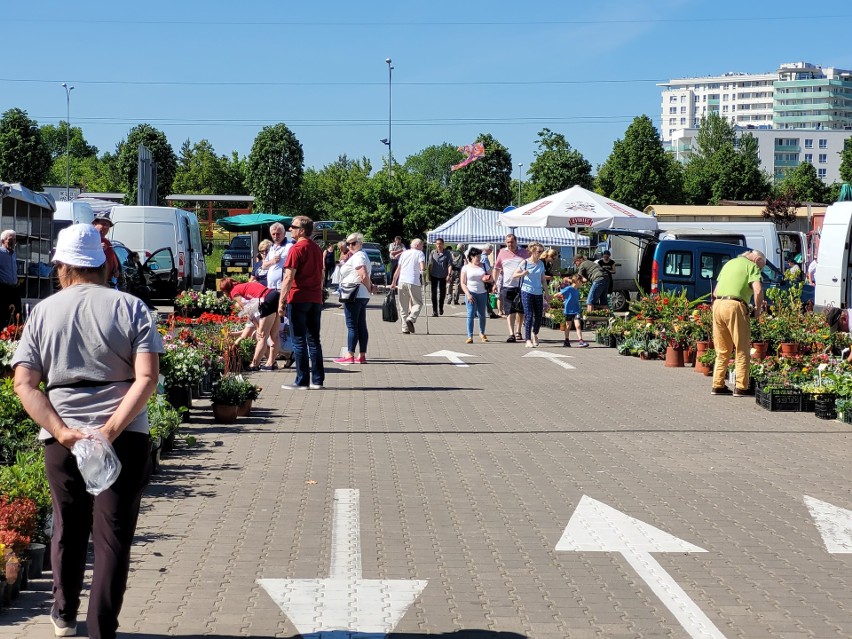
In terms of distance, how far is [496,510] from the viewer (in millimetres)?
7570

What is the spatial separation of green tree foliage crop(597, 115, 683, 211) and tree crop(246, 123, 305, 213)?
22.1 metres

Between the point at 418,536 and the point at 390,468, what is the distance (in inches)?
87.3

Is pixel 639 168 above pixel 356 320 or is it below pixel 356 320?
above

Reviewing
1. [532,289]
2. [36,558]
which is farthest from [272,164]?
[36,558]

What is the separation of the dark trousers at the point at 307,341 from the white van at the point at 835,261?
32.4ft

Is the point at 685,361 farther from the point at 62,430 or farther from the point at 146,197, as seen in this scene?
the point at 146,197

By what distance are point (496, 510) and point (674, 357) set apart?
1083 cm

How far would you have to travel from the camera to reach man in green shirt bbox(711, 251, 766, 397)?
45.0 ft

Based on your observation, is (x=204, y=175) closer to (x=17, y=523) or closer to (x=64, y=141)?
(x=64, y=141)

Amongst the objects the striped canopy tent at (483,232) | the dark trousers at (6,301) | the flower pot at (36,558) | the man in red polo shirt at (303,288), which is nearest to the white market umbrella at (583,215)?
the man in red polo shirt at (303,288)

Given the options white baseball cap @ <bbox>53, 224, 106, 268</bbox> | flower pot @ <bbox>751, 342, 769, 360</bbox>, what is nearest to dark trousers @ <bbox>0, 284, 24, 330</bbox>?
flower pot @ <bbox>751, 342, 769, 360</bbox>

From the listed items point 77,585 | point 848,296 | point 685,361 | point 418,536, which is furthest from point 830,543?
point 848,296

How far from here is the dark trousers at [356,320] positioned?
16562mm

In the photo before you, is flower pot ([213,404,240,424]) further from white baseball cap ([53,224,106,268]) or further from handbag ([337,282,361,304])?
white baseball cap ([53,224,106,268])
